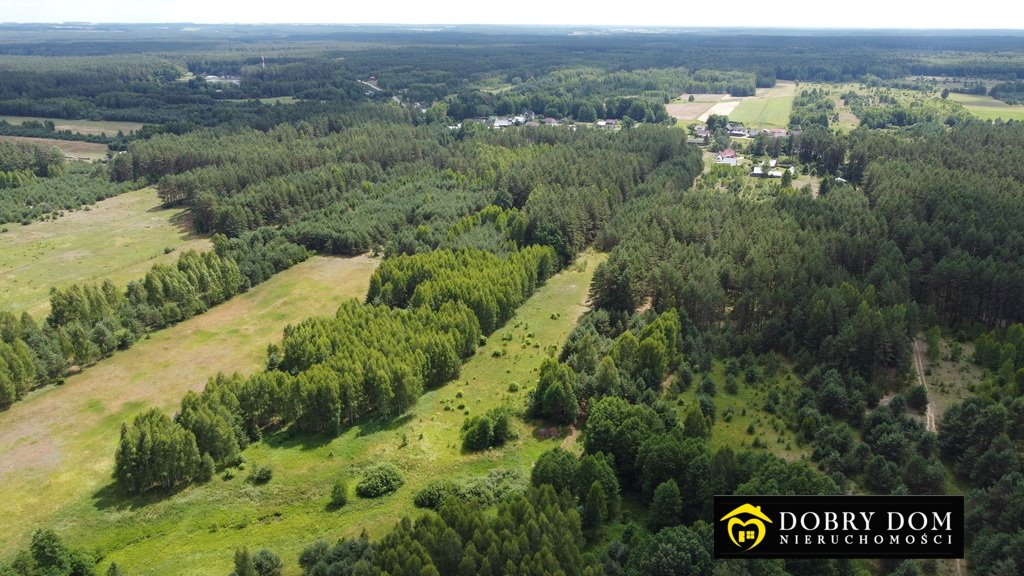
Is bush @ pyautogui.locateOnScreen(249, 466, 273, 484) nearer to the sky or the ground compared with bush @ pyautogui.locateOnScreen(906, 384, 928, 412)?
nearer to the ground

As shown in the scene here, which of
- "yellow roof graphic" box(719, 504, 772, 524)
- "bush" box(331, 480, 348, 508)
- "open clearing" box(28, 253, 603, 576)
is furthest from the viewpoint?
"bush" box(331, 480, 348, 508)

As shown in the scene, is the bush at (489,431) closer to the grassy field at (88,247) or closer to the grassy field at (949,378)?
the grassy field at (949,378)

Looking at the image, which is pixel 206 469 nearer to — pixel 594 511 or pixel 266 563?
pixel 266 563

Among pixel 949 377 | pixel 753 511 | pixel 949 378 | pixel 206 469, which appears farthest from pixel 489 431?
pixel 949 377

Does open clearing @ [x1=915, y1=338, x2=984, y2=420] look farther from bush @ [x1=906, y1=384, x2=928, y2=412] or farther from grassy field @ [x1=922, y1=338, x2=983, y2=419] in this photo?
bush @ [x1=906, y1=384, x2=928, y2=412]

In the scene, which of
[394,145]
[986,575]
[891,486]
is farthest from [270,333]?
[394,145]

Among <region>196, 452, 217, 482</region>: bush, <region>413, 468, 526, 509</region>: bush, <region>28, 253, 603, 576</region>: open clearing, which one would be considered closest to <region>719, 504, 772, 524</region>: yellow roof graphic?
<region>413, 468, 526, 509</region>: bush

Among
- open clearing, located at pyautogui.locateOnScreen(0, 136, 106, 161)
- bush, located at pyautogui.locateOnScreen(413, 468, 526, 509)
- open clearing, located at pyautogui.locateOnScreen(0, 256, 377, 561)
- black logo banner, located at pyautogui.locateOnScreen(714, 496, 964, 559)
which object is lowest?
open clearing, located at pyautogui.locateOnScreen(0, 256, 377, 561)

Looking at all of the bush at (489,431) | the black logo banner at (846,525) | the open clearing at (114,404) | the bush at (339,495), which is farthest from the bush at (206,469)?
the black logo banner at (846,525)
